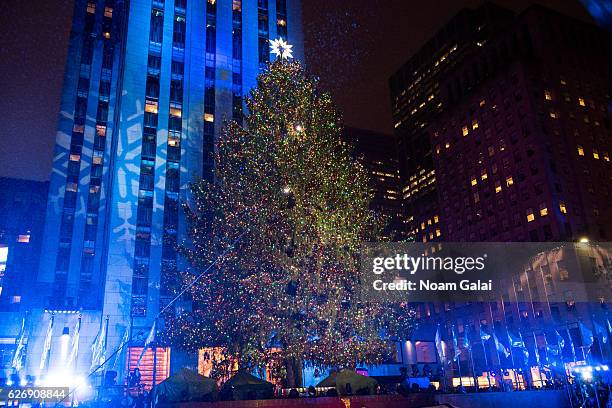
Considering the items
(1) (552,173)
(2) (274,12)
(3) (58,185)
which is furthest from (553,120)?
(3) (58,185)

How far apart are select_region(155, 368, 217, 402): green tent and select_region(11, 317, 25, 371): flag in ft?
61.4

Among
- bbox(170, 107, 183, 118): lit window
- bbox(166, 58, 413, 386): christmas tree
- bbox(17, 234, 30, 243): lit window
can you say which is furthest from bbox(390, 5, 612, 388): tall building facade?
bbox(17, 234, 30, 243): lit window

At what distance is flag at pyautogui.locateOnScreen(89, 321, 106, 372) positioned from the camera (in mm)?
35125

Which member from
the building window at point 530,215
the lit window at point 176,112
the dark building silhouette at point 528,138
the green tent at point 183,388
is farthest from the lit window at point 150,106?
the building window at point 530,215

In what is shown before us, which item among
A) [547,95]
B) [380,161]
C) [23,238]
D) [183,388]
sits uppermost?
[380,161]

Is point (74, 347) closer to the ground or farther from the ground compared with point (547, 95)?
closer to the ground

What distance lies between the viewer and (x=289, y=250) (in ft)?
88.8

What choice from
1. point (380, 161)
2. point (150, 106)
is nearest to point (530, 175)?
point (150, 106)

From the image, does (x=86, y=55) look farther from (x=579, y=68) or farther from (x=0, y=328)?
(x=579, y=68)

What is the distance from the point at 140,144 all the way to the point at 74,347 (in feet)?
56.1

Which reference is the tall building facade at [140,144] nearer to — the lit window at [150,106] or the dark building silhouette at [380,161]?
the lit window at [150,106]

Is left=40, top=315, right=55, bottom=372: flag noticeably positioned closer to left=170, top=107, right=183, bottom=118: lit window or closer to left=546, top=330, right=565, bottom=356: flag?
left=170, top=107, right=183, bottom=118: lit window

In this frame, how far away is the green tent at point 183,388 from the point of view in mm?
21750

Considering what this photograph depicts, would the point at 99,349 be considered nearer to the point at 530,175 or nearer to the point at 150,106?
the point at 150,106
